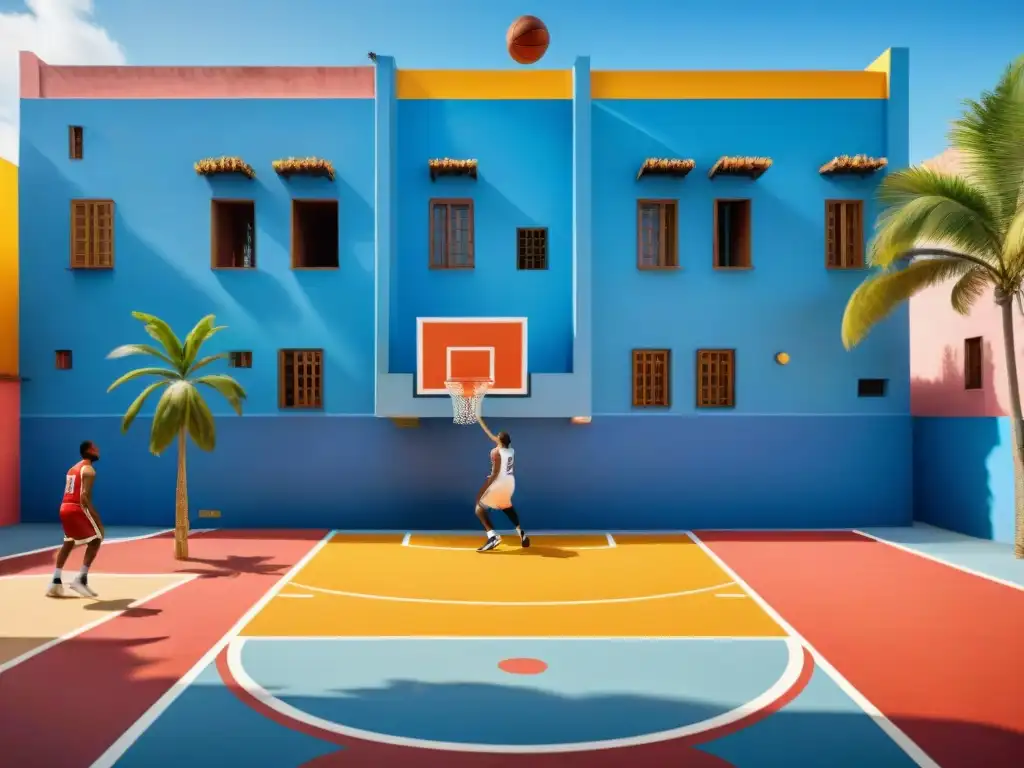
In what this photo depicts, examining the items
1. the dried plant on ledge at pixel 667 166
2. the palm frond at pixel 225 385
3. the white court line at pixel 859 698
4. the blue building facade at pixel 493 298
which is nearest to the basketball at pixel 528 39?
the blue building facade at pixel 493 298

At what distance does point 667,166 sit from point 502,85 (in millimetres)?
4004

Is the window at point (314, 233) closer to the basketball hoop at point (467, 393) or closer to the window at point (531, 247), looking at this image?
the window at point (531, 247)

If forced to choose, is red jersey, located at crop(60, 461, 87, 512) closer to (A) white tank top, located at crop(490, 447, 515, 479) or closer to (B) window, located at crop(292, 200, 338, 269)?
(A) white tank top, located at crop(490, 447, 515, 479)

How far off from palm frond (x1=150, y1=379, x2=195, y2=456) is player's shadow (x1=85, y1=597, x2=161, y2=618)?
109 inches

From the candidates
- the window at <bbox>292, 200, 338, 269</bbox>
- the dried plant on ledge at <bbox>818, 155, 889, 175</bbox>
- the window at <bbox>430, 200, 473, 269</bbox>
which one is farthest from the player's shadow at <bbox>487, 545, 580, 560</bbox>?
the dried plant on ledge at <bbox>818, 155, 889, 175</bbox>

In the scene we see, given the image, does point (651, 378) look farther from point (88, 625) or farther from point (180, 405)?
point (88, 625)

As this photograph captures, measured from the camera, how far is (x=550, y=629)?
7.57 meters

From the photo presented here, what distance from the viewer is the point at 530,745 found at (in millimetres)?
4957

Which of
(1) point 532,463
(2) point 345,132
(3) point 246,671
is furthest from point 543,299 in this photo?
(3) point 246,671

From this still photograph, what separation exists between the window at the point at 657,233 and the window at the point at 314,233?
21.7ft

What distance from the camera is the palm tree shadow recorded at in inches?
401

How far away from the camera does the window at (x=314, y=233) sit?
48.2 ft

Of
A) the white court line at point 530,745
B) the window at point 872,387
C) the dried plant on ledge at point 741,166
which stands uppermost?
the dried plant on ledge at point 741,166

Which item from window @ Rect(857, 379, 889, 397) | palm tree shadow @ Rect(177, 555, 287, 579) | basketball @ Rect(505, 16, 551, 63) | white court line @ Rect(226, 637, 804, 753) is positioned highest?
basketball @ Rect(505, 16, 551, 63)
